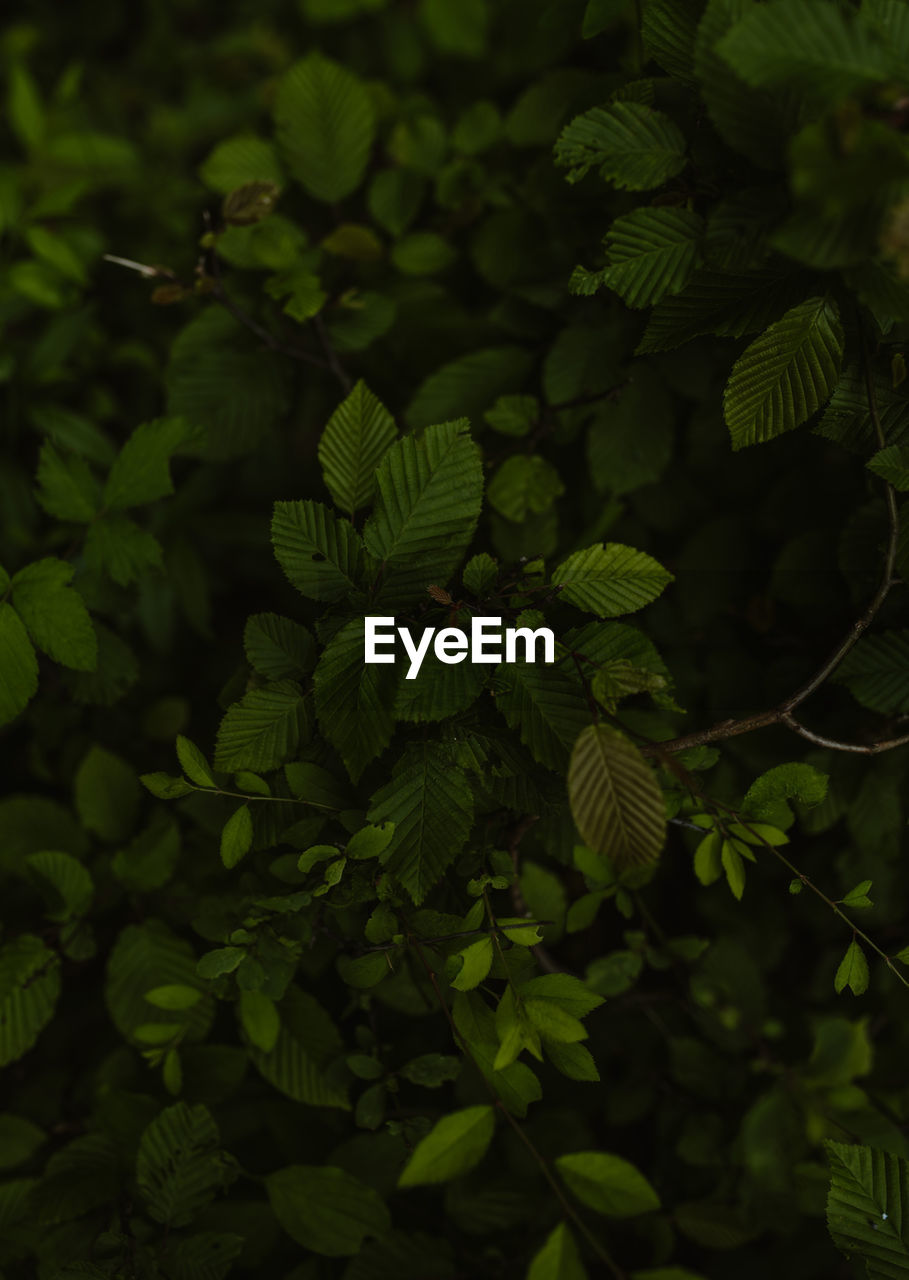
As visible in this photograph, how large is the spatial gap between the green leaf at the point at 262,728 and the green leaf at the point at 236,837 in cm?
6

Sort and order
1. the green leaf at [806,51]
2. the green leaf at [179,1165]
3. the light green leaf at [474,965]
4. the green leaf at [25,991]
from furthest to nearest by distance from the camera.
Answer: the green leaf at [25,991]
the green leaf at [179,1165]
the light green leaf at [474,965]
the green leaf at [806,51]

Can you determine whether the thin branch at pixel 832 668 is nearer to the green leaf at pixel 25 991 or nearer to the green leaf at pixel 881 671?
the green leaf at pixel 881 671

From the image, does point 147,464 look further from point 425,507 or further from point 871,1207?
point 871,1207

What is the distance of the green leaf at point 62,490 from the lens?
1354 millimetres

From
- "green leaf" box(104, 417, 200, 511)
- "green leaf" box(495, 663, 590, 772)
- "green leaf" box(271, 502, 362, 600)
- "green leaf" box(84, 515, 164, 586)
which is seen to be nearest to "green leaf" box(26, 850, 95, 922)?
"green leaf" box(84, 515, 164, 586)

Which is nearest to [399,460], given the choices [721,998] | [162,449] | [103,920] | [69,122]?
[162,449]

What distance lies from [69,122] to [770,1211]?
3308 millimetres

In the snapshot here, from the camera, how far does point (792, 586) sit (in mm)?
1364

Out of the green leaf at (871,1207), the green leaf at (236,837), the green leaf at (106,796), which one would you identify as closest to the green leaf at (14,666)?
the green leaf at (236,837)

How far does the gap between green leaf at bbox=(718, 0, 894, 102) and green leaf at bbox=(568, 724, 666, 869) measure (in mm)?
673

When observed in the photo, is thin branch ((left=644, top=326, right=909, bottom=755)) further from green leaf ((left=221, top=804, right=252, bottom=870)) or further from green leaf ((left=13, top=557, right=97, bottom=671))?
green leaf ((left=13, top=557, right=97, bottom=671))

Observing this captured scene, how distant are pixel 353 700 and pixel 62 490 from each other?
2.50 feet

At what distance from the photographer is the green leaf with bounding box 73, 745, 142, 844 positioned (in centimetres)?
149

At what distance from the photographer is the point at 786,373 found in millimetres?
967
